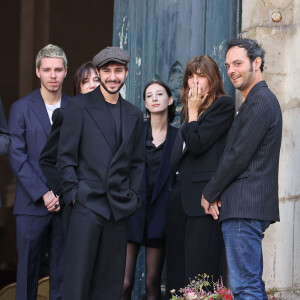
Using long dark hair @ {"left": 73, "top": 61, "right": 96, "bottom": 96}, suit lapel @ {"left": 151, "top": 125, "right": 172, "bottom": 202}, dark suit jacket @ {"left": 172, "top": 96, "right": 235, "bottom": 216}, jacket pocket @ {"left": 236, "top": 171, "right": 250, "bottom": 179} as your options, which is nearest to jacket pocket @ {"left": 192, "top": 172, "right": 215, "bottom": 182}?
dark suit jacket @ {"left": 172, "top": 96, "right": 235, "bottom": 216}

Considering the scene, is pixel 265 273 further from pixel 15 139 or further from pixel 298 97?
pixel 15 139

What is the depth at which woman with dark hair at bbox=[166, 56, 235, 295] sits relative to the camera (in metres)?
5.89

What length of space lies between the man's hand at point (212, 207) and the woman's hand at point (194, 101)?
0.63 m

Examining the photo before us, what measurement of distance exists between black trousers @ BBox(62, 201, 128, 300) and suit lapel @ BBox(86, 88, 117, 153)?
45 cm

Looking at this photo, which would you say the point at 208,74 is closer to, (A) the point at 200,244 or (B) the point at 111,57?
(B) the point at 111,57

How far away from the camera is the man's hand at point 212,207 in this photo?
18.3 ft

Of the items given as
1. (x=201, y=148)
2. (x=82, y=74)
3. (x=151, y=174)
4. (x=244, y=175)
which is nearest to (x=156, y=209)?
(x=151, y=174)

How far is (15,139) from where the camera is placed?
6438 millimetres

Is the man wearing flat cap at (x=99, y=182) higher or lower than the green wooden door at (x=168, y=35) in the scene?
lower

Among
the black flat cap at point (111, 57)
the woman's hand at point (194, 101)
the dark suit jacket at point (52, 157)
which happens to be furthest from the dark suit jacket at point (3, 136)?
the woman's hand at point (194, 101)

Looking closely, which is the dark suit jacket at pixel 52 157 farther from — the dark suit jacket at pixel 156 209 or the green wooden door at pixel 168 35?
the green wooden door at pixel 168 35

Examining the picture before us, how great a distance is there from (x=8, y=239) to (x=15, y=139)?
221 inches

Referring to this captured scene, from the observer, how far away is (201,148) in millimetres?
5910

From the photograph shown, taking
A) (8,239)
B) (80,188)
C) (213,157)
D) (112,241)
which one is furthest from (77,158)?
(8,239)
